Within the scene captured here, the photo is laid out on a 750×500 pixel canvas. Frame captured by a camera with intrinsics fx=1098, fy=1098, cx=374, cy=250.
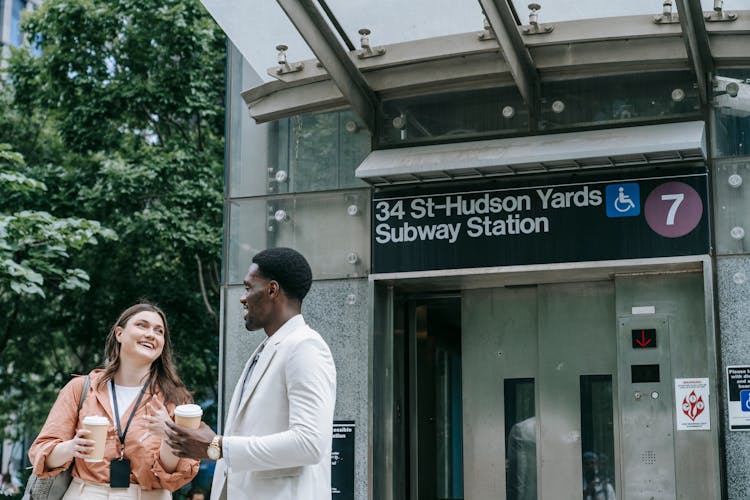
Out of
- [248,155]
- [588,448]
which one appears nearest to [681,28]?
[588,448]

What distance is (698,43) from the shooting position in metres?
8.43

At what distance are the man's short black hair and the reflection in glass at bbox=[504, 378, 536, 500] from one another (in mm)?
5543

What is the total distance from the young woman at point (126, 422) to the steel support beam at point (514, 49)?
154 inches

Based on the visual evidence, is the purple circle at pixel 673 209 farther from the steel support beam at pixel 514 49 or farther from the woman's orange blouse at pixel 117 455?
the woman's orange blouse at pixel 117 455

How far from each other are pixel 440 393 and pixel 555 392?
1333 mm

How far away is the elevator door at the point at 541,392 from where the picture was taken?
910 cm

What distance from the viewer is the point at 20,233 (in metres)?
11.9

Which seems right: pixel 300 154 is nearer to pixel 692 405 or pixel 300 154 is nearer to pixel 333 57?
pixel 333 57

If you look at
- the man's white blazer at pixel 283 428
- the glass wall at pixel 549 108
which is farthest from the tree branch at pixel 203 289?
the man's white blazer at pixel 283 428

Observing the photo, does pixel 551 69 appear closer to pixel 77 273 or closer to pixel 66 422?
pixel 66 422

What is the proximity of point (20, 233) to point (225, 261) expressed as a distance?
3099 mm

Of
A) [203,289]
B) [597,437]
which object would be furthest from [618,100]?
[203,289]

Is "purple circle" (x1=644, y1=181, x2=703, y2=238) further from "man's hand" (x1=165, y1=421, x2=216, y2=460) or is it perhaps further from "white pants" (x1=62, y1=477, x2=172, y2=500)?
"man's hand" (x1=165, y1=421, x2=216, y2=460)

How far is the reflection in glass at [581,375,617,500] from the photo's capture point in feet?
29.6
